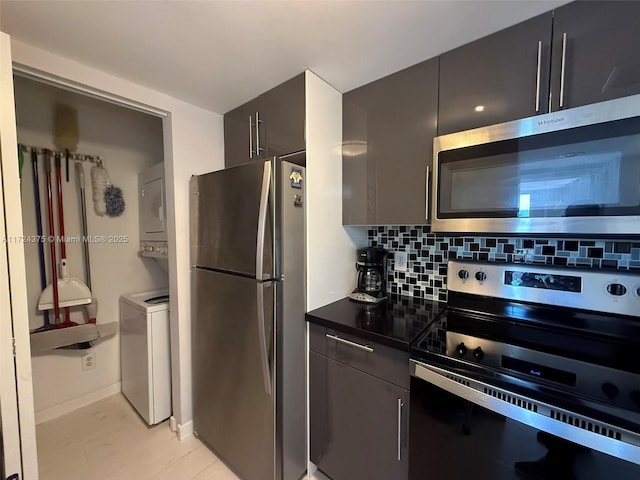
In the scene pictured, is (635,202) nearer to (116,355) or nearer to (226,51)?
(226,51)

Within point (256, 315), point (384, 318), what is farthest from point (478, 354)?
point (256, 315)

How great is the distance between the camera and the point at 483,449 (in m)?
0.88

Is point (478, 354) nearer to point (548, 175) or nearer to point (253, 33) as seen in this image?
point (548, 175)

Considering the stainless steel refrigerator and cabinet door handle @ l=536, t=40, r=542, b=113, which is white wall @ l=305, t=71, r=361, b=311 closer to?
the stainless steel refrigerator

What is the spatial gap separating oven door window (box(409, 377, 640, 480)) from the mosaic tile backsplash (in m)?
0.75

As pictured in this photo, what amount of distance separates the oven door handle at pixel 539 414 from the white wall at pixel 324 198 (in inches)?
27.3

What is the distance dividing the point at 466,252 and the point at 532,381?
0.82 m

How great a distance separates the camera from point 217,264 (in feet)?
5.02

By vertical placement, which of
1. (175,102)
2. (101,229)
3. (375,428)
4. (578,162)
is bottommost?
(375,428)

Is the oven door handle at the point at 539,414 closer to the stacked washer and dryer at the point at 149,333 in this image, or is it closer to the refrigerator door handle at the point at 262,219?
the refrigerator door handle at the point at 262,219

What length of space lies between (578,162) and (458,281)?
0.70 m

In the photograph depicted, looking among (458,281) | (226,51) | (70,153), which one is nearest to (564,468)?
(458,281)

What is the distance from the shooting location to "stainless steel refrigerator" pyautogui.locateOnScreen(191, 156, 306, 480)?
126cm

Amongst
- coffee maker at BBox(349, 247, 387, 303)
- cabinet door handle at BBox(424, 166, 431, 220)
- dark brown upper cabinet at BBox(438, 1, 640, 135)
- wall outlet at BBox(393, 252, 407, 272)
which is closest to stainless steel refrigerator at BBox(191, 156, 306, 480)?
coffee maker at BBox(349, 247, 387, 303)
